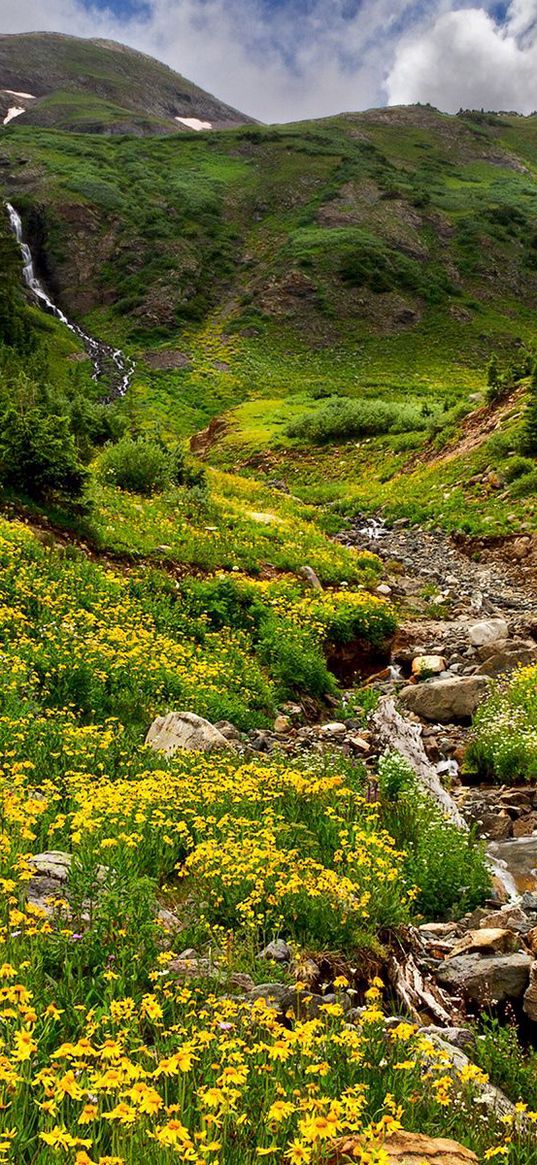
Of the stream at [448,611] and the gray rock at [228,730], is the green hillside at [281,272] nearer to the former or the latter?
the stream at [448,611]

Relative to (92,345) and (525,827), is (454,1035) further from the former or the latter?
(92,345)

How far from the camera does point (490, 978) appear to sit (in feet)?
15.7

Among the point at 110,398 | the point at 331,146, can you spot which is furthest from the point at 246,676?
the point at 331,146

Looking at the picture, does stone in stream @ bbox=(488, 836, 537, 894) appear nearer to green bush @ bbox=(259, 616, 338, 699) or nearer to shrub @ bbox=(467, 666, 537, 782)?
shrub @ bbox=(467, 666, 537, 782)

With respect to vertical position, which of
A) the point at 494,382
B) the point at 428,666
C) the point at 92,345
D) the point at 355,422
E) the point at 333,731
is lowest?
the point at 333,731

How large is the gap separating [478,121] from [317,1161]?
223617 mm

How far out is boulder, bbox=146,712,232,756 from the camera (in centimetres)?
754

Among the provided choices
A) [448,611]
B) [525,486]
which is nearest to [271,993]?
[448,611]

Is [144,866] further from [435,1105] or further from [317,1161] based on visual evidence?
[317,1161]

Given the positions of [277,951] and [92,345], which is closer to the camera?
[277,951]

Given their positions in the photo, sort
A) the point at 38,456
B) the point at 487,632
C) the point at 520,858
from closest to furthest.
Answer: the point at 520,858
the point at 38,456
the point at 487,632

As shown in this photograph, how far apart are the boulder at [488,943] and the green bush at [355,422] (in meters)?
35.2

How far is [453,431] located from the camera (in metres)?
32.5

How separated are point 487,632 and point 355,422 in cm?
3002
